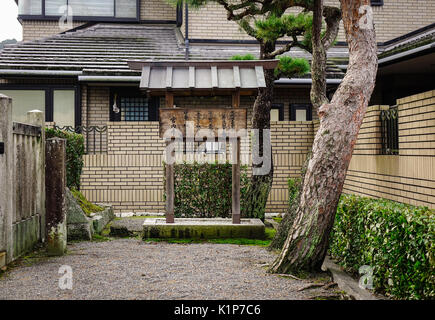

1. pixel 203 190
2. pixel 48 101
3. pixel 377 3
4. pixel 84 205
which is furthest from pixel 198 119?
pixel 377 3

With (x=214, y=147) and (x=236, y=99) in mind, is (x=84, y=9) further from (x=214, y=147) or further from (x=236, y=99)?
(x=236, y=99)

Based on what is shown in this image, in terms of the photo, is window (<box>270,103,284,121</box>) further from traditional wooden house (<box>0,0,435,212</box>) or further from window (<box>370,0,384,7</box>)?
window (<box>370,0,384,7</box>)

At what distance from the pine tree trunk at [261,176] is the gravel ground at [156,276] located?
2.25 meters

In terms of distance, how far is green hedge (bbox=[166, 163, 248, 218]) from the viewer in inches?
374

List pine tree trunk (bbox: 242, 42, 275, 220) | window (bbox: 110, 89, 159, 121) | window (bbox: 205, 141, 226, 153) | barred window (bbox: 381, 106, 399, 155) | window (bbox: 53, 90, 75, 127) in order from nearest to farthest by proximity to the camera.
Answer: barred window (bbox: 381, 106, 399, 155), pine tree trunk (bbox: 242, 42, 275, 220), window (bbox: 205, 141, 226, 153), window (bbox: 53, 90, 75, 127), window (bbox: 110, 89, 159, 121)

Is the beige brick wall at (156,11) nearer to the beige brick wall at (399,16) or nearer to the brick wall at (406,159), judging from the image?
the beige brick wall at (399,16)

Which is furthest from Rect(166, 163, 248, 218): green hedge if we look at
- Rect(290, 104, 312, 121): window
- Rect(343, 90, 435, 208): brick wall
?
Rect(290, 104, 312, 121): window

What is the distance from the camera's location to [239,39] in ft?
51.4

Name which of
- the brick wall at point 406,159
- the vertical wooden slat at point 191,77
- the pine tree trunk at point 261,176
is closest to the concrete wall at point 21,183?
the vertical wooden slat at point 191,77

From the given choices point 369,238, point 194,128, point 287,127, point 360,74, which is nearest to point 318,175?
point 369,238

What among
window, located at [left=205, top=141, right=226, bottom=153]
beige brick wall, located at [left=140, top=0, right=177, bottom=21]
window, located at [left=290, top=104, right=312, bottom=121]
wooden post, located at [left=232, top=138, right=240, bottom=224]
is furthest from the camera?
beige brick wall, located at [left=140, top=0, right=177, bottom=21]

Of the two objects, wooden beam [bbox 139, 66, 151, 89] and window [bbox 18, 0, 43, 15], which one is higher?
window [bbox 18, 0, 43, 15]

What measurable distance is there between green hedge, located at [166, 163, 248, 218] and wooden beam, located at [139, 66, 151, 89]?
2121 mm

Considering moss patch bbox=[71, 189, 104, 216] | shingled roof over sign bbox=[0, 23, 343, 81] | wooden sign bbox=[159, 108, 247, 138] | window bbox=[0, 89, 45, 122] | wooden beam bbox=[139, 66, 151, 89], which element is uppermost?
shingled roof over sign bbox=[0, 23, 343, 81]
